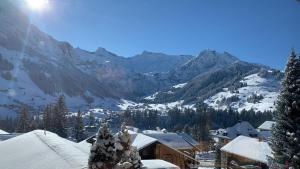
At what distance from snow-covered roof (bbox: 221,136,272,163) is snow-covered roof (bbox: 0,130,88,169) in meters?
31.7

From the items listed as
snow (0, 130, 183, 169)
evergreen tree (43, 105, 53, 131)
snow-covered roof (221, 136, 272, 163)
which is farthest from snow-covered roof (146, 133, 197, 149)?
snow (0, 130, 183, 169)

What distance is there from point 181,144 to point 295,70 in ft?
89.2

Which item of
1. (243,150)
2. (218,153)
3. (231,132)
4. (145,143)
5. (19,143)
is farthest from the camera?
(231,132)

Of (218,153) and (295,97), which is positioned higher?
(295,97)

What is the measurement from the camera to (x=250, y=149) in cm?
5125

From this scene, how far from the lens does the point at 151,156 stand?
4256cm

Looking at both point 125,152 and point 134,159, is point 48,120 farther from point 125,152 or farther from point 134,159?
point 125,152

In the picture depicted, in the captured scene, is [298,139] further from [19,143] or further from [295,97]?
[19,143]

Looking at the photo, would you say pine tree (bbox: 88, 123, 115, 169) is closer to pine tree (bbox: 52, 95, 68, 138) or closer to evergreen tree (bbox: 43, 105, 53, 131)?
pine tree (bbox: 52, 95, 68, 138)

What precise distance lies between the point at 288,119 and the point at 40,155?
2146 centimetres

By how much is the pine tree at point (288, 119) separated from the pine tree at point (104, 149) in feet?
59.0

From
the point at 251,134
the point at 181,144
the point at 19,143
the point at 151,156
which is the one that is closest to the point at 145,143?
the point at 151,156

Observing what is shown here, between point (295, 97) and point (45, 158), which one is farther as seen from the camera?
point (295, 97)

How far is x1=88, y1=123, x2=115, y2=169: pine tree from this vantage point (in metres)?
16.4
